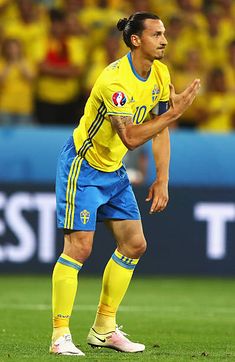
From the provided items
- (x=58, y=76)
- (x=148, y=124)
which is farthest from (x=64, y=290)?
(x=58, y=76)

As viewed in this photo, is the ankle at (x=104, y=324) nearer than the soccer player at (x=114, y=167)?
No

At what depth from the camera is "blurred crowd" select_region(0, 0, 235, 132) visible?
14211mm

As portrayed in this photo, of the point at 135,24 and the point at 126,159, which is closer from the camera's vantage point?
the point at 135,24

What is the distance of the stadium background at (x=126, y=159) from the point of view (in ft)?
44.2

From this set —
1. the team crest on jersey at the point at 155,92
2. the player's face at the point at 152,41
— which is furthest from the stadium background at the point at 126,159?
the player's face at the point at 152,41

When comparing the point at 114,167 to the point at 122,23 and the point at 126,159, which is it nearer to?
the point at 122,23

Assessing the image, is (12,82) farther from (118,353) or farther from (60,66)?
(118,353)

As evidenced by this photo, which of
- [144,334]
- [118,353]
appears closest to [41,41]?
[144,334]

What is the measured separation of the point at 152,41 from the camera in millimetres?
7102

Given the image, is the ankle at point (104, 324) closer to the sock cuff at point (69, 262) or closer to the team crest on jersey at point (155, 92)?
the sock cuff at point (69, 262)

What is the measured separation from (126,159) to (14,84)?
1.81 metres

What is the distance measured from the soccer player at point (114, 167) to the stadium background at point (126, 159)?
14.3 ft

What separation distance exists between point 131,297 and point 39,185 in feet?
8.13

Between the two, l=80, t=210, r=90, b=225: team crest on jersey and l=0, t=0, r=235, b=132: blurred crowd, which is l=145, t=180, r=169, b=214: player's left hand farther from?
l=0, t=0, r=235, b=132: blurred crowd
